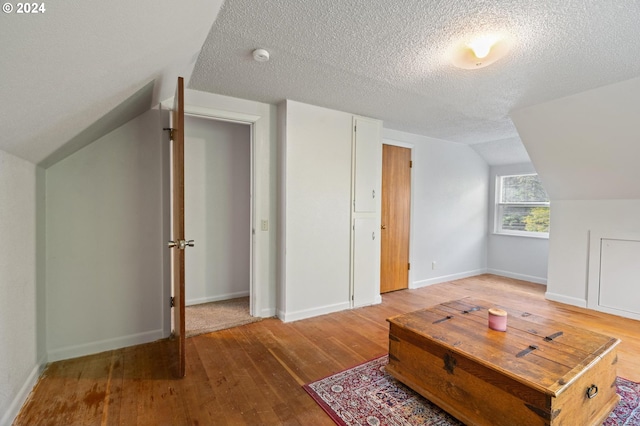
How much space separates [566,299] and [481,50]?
3522 millimetres

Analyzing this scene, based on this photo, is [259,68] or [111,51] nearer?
[111,51]

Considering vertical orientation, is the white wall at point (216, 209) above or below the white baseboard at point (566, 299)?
above

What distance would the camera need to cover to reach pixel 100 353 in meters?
2.33

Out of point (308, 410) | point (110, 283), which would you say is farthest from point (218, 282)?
point (308, 410)

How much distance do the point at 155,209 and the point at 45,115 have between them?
4.20 ft

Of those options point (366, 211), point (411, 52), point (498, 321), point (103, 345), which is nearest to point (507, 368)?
point (498, 321)

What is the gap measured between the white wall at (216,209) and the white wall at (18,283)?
4.99 feet

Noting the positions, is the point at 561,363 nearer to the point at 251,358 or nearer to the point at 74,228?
the point at 251,358

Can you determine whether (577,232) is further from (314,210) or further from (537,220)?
(314,210)

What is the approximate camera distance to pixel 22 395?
1711mm

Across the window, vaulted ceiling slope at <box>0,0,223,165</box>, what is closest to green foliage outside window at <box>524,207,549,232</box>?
the window

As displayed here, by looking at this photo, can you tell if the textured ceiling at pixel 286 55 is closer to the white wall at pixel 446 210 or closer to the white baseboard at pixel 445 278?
the white wall at pixel 446 210

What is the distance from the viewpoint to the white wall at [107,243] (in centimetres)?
223

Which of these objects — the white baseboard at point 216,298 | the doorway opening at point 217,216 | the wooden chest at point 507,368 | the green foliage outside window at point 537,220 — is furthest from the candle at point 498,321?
the green foliage outside window at point 537,220
